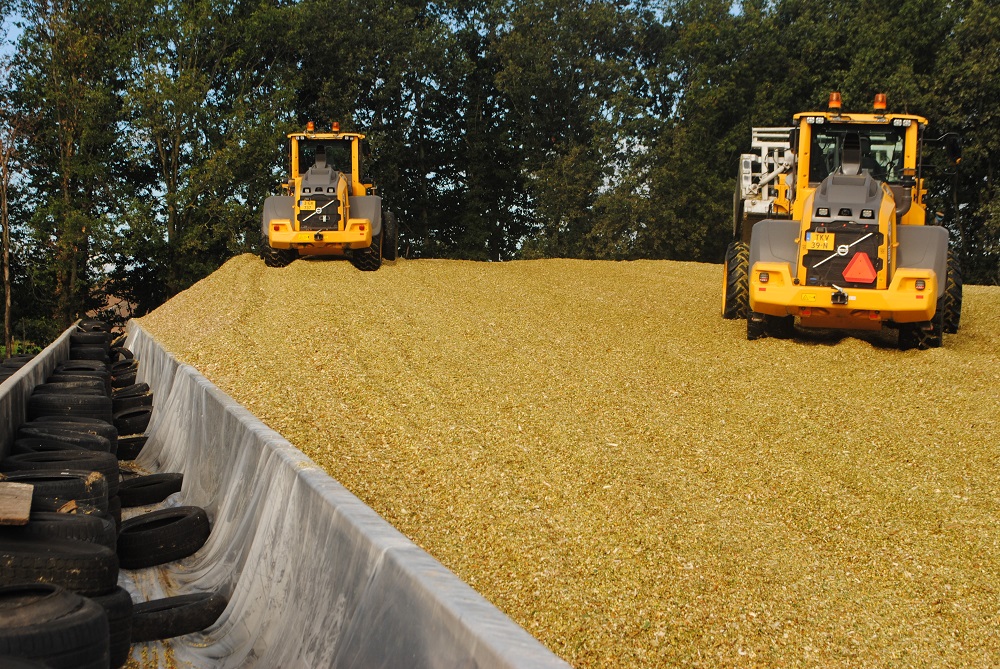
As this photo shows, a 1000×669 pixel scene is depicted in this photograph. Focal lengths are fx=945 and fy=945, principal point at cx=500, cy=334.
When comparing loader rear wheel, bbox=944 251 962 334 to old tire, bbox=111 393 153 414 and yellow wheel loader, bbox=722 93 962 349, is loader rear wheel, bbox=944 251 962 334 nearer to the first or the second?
yellow wheel loader, bbox=722 93 962 349

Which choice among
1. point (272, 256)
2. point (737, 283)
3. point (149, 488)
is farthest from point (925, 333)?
point (272, 256)

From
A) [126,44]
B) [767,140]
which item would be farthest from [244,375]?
[126,44]

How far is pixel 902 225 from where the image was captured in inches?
415

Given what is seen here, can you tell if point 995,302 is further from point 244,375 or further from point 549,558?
point 549,558

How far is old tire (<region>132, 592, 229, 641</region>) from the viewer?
13.3 ft

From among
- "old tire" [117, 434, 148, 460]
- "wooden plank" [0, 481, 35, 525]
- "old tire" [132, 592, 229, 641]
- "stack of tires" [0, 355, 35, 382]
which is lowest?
"old tire" [117, 434, 148, 460]

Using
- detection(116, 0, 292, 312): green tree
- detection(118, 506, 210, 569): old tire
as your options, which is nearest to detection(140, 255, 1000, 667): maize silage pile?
detection(118, 506, 210, 569): old tire

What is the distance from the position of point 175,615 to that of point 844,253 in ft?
26.5

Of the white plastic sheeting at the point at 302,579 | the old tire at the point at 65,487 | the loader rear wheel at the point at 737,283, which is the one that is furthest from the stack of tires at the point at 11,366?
the loader rear wheel at the point at 737,283

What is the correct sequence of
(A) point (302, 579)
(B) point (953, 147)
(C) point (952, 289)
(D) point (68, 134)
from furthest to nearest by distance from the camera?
(D) point (68, 134) < (C) point (952, 289) < (B) point (953, 147) < (A) point (302, 579)

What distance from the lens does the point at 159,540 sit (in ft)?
16.8

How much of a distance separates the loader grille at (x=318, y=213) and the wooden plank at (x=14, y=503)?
14161mm

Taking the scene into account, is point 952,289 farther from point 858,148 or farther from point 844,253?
point 858,148

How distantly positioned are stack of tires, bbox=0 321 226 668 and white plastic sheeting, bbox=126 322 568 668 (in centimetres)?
13
